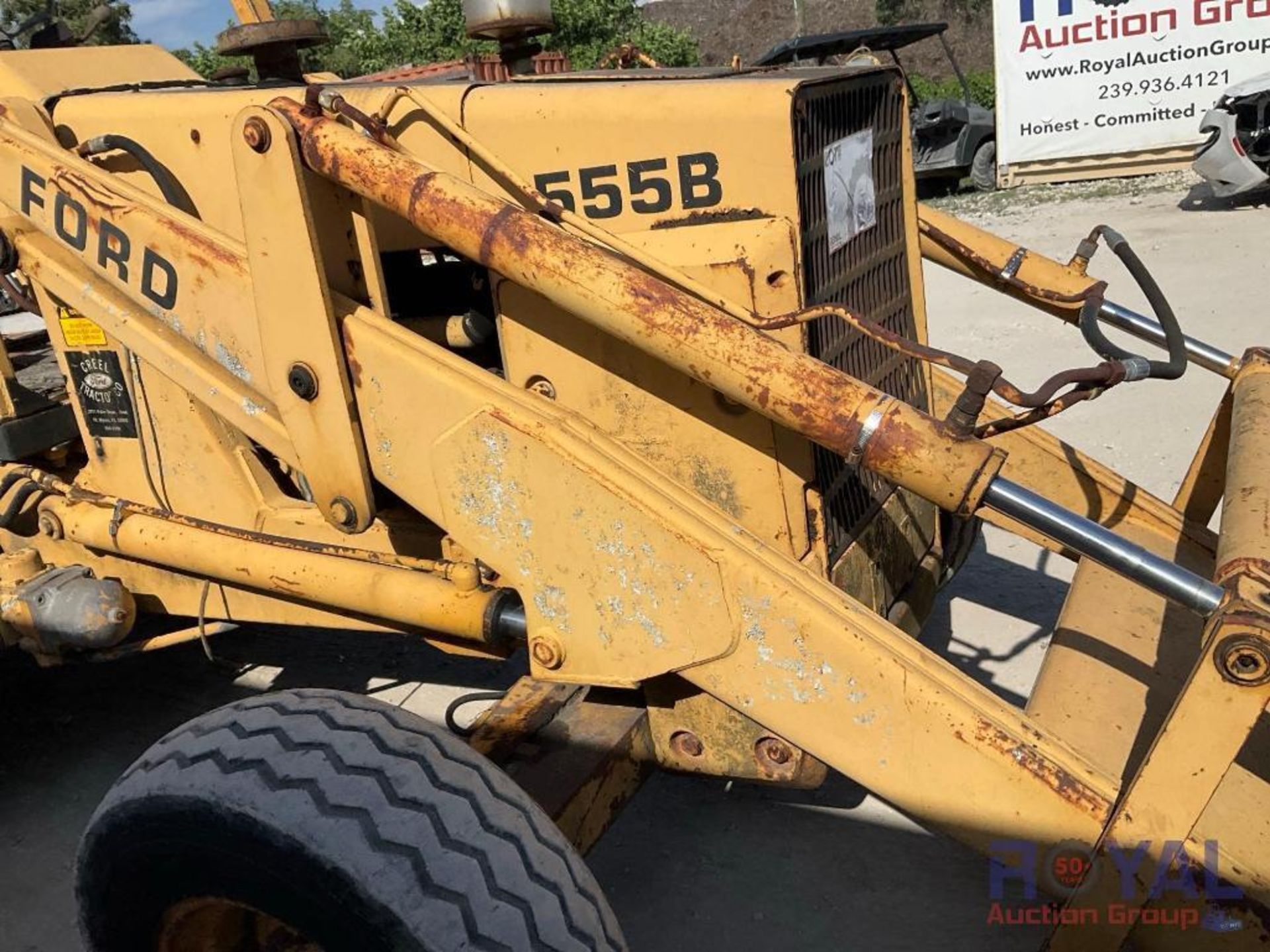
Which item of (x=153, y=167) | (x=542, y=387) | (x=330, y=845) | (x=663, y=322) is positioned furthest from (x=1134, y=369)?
(x=153, y=167)

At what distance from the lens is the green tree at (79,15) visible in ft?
15.9

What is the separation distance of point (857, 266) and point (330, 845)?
1.63m

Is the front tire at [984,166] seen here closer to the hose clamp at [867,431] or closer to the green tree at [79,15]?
the green tree at [79,15]

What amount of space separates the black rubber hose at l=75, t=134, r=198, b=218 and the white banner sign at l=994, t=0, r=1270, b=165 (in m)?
13.3

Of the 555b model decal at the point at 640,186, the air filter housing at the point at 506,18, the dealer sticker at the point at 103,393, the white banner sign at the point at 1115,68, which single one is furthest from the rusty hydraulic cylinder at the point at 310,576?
the white banner sign at the point at 1115,68

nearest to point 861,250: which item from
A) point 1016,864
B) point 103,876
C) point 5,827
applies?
point 1016,864

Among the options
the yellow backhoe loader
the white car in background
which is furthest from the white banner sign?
the yellow backhoe loader

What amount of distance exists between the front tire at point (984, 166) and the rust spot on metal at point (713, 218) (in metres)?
13.7

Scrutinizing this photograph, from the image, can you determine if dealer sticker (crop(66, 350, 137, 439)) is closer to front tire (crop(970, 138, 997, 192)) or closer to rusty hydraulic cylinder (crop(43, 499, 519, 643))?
rusty hydraulic cylinder (crop(43, 499, 519, 643))

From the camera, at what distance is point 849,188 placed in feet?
7.98

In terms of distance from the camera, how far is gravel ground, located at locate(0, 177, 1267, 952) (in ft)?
8.82

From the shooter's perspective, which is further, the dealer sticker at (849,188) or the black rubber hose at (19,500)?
the black rubber hose at (19,500)

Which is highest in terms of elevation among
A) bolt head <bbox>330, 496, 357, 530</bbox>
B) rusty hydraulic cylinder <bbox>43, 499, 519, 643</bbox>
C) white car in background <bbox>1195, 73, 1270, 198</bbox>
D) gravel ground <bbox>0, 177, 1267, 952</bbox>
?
bolt head <bbox>330, 496, 357, 530</bbox>

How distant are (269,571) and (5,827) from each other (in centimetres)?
162
